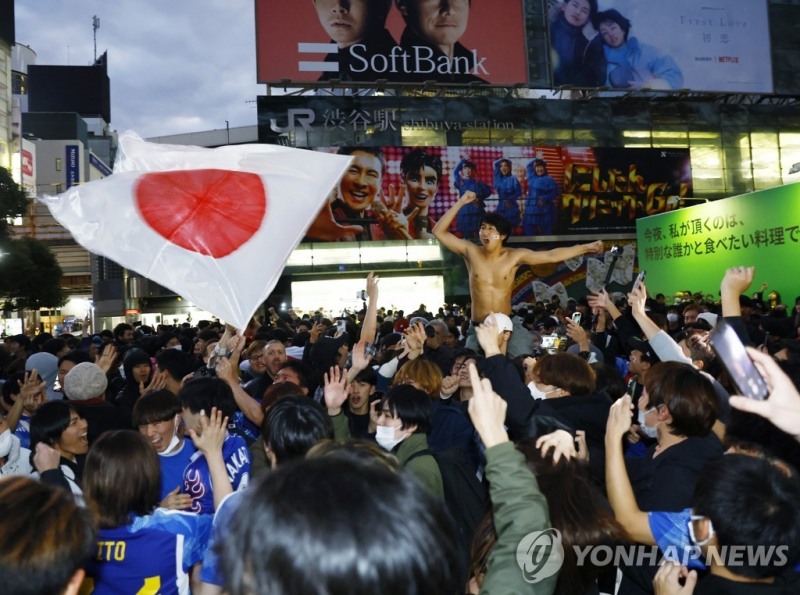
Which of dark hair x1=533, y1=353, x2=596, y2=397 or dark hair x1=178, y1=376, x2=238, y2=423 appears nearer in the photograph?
dark hair x1=178, y1=376, x2=238, y2=423

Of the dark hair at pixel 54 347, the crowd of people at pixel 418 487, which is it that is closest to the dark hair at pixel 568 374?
the crowd of people at pixel 418 487

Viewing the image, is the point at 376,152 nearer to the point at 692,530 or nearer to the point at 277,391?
the point at 277,391

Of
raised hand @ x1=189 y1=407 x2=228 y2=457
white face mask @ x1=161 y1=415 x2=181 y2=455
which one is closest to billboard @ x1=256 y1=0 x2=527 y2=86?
white face mask @ x1=161 y1=415 x2=181 y2=455

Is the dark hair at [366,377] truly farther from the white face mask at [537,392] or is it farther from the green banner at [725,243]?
the green banner at [725,243]

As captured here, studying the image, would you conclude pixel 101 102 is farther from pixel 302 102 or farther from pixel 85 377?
pixel 85 377

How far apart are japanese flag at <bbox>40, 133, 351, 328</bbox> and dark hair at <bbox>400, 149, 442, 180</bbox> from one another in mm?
24134

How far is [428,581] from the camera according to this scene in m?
1.20

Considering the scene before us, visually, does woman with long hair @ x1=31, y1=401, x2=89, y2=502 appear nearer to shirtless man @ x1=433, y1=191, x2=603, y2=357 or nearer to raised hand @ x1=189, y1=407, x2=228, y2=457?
raised hand @ x1=189, y1=407, x2=228, y2=457

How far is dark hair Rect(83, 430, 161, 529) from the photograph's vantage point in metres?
2.58

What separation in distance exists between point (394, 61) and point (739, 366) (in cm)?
2903

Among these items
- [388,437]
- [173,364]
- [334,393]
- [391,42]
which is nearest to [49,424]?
[334,393]

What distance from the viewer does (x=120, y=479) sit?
259 cm

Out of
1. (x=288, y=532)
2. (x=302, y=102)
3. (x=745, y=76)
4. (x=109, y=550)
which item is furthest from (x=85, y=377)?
(x=745, y=76)

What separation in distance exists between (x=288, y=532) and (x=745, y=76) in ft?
123
